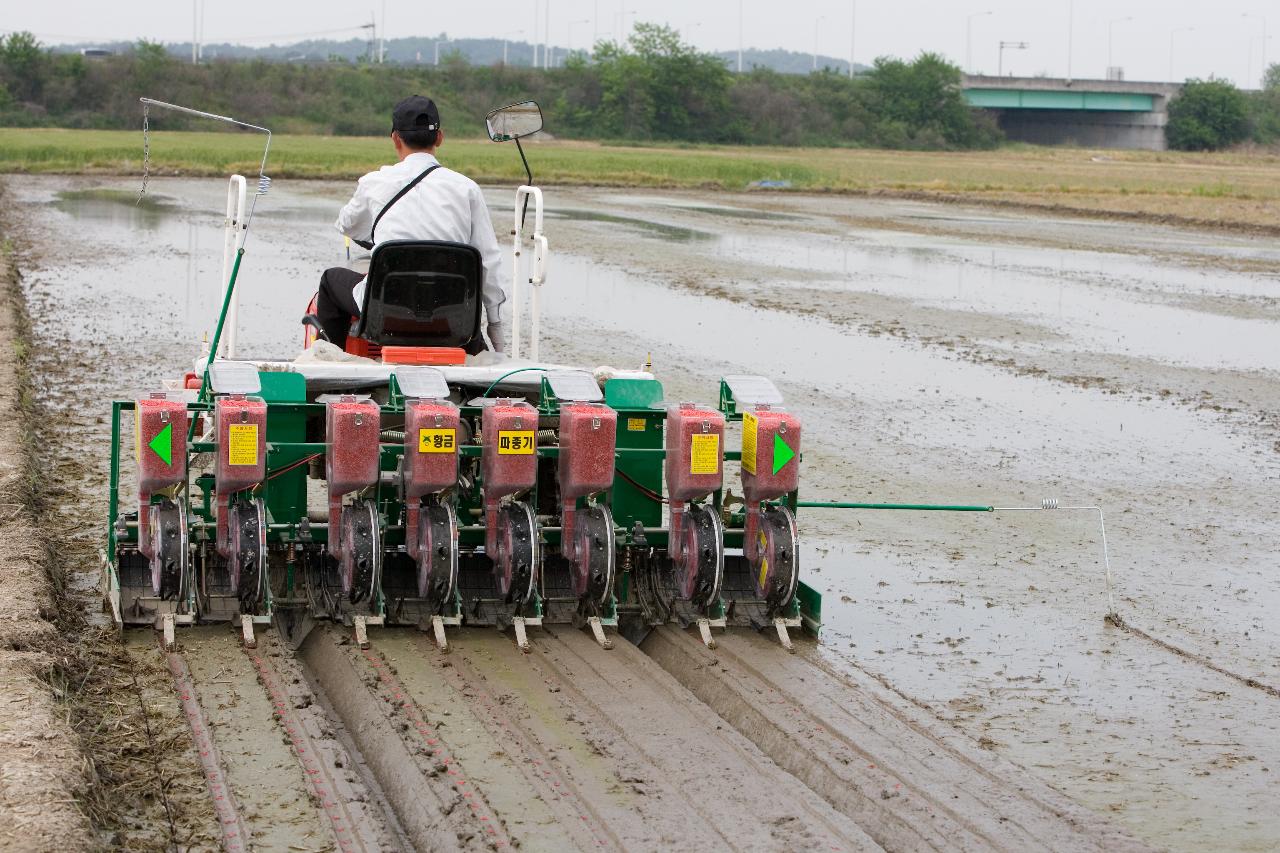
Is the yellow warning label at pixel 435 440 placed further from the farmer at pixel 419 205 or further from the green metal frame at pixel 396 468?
the farmer at pixel 419 205

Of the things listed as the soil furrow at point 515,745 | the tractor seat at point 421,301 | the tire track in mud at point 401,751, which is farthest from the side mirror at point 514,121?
the tire track in mud at point 401,751

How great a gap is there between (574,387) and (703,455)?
0.66 m

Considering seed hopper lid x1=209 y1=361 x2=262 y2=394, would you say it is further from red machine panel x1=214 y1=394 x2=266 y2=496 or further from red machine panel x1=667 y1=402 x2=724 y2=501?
red machine panel x1=667 y1=402 x2=724 y2=501

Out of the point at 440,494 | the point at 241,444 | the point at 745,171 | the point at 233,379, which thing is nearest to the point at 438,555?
the point at 440,494

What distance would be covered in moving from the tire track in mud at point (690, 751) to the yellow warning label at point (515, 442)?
2.47ft

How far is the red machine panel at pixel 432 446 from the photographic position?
22.1 feet

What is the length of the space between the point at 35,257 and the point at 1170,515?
59.9 ft

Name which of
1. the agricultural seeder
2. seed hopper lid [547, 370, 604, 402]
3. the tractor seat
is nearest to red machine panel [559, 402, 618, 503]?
the agricultural seeder

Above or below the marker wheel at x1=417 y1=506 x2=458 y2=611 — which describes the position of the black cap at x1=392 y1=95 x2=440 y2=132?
above

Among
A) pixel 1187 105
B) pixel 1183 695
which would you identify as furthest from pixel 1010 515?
pixel 1187 105

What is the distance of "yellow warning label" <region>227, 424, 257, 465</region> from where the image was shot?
6621 millimetres

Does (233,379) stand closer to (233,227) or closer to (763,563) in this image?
(233,227)

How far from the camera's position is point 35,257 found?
2403 cm

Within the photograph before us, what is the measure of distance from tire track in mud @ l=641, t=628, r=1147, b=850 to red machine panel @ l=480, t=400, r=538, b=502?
885mm
